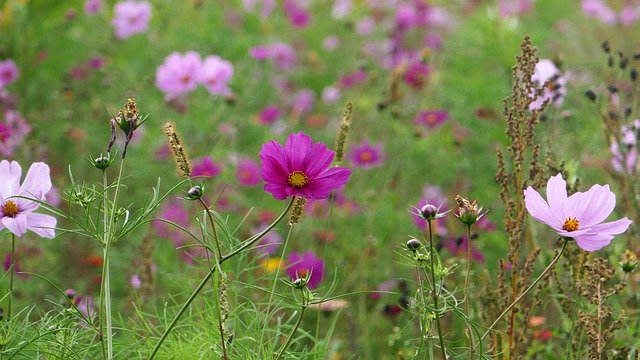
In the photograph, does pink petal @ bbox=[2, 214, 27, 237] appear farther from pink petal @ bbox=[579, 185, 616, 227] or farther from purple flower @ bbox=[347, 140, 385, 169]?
purple flower @ bbox=[347, 140, 385, 169]

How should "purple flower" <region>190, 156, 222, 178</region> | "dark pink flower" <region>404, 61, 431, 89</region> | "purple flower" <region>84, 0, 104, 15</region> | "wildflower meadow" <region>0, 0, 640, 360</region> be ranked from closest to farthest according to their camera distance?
"wildflower meadow" <region>0, 0, 640, 360</region> < "purple flower" <region>190, 156, 222, 178</region> < "dark pink flower" <region>404, 61, 431, 89</region> < "purple flower" <region>84, 0, 104, 15</region>

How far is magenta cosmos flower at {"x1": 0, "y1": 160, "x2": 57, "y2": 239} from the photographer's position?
114 cm

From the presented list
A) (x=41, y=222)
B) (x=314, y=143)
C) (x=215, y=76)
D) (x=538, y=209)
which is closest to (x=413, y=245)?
(x=538, y=209)

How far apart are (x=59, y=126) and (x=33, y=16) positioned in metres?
0.37

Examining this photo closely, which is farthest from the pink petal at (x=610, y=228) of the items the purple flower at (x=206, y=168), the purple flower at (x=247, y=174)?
the purple flower at (x=247, y=174)

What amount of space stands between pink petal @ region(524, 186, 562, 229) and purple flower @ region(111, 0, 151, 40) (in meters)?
2.41

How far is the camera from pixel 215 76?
2.74 metres

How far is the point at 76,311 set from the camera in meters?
1.21

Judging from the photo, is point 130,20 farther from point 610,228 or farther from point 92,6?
point 610,228

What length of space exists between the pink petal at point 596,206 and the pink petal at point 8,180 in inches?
27.5

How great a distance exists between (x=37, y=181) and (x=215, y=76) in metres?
1.60

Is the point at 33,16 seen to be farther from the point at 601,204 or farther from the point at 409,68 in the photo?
the point at 601,204

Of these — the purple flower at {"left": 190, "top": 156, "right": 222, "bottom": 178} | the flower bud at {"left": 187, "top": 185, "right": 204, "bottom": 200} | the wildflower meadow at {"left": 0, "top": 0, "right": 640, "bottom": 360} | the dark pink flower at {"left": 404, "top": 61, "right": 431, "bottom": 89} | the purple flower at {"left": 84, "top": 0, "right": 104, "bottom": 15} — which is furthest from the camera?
the purple flower at {"left": 84, "top": 0, "right": 104, "bottom": 15}

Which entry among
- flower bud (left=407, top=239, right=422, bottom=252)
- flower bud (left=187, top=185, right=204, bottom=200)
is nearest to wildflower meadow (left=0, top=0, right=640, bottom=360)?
flower bud (left=407, top=239, right=422, bottom=252)
